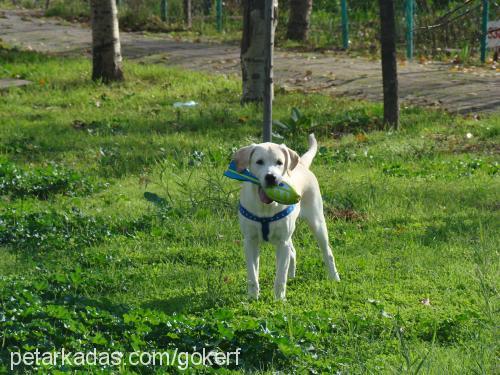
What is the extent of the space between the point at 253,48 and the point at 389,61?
2.04 meters

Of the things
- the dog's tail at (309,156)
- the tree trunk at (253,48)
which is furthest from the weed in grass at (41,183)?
the tree trunk at (253,48)

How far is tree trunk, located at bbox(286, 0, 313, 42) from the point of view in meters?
20.1

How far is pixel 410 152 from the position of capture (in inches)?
406

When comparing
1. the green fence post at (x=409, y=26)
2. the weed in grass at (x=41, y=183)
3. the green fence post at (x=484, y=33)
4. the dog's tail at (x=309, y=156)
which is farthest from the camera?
the green fence post at (x=409, y=26)

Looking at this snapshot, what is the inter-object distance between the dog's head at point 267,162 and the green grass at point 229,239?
0.83 m

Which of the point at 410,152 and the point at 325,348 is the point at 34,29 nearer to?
the point at 410,152

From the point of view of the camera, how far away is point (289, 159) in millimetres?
6117

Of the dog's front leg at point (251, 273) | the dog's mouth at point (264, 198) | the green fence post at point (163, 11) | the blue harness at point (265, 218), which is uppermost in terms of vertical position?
the green fence post at point (163, 11)

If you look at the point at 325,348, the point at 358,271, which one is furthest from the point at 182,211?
the point at 325,348

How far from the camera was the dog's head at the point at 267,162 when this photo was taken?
5.85m

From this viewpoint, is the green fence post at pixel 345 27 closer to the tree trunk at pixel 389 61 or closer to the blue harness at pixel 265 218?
the tree trunk at pixel 389 61

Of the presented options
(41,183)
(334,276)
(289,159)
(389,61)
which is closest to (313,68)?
(389,61)

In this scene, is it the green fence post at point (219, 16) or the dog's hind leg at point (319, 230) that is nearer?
the dog's hind leg at point (319, 230)

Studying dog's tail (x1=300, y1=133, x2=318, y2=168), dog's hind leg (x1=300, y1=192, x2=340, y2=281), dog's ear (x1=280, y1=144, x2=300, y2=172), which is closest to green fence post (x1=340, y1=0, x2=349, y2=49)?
dog's tail (x1=300, y1=133, x2=318, y2=168)
